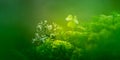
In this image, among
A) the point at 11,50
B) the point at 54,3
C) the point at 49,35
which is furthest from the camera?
the point at 54,3

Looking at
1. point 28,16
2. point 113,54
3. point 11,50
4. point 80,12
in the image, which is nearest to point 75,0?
point 80,12

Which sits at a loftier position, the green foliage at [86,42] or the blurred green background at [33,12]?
the blurred green background at [33,12]

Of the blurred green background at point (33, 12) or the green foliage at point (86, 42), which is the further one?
the blurred green background at point (33, 12)

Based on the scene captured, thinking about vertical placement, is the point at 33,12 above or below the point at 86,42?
above

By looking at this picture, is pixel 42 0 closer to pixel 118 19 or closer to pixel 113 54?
pixel 118 19

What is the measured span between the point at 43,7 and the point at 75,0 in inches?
19.6

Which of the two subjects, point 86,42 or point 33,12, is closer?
point 86,42

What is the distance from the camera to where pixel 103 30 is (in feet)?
15.3

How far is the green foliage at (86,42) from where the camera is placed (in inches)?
180

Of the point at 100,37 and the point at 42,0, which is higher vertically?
the point at 42,0

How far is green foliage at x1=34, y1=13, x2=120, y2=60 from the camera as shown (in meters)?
4.57

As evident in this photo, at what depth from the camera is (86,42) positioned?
481 cm

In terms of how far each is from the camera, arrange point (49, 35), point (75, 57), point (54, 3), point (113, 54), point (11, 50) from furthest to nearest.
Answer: point (54, 3) → point (49, 35) → point (11, 50) → point (75, 57) → point (113, 54)

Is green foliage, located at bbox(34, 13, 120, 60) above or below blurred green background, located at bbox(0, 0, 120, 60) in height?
below
